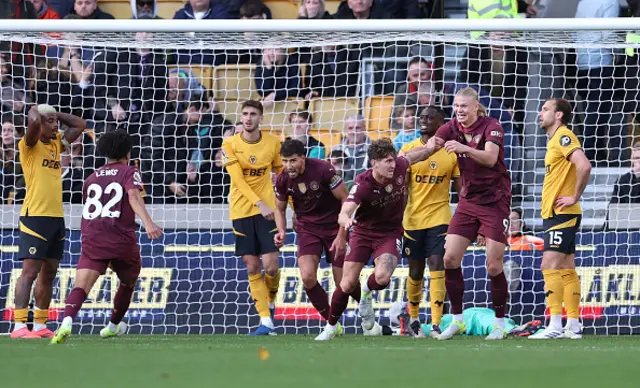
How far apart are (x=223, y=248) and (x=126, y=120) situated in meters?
1.90

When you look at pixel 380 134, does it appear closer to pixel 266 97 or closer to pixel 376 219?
pixel 266 97

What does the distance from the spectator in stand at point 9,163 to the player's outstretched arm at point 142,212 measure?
2901 mm

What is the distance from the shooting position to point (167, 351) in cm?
686

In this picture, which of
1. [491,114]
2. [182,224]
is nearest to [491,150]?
[491,114]

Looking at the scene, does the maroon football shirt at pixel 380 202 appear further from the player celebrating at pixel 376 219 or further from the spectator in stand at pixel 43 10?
the spectator in stand at pixel 43 10

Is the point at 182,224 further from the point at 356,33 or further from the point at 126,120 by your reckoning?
the point at 356,33

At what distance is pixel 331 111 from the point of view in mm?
11867

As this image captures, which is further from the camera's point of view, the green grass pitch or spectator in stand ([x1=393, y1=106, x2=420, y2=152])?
spectator in stand ([x1=393, y1=106, x2=420, y2=152])

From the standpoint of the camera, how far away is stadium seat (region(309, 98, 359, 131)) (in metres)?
11.8

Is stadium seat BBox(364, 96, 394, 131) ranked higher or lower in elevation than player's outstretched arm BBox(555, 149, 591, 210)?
higher

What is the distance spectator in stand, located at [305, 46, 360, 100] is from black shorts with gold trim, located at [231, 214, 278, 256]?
82.4 inches

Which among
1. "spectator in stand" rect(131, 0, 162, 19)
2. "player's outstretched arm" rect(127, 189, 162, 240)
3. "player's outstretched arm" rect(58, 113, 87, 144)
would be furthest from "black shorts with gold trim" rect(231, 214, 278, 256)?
"spectator in stand" rect(131, 0, 162, 19)

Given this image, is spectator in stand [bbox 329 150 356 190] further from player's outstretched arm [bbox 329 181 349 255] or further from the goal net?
player's outstretched arm [bbox 329 181 349 255]

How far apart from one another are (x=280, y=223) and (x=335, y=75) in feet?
8.84
